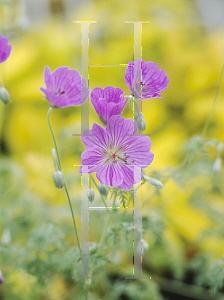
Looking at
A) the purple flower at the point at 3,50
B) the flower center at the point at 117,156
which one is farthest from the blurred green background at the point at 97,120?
the purple flower at the point at 3,50

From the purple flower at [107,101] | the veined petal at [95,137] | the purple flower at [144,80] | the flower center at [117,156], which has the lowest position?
the flower center at [117,156]

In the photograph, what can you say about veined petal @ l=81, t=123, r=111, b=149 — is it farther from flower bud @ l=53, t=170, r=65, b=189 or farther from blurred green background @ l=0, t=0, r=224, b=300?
blurred green background @ l=0, t=0, r=224, b=300

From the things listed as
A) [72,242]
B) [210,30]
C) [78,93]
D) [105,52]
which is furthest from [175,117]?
[78,93]

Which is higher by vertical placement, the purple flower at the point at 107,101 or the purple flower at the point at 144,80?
the purple flower at the point at 144,80

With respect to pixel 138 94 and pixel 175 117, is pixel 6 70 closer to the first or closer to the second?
pixel 175 117

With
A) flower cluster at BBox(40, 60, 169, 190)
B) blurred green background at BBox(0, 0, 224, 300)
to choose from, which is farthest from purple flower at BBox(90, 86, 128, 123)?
blurred green background at BBox(0, 0, 224, 300)

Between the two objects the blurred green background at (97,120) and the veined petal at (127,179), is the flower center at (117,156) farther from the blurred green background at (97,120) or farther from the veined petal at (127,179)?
the blurred green background at (97,120)
